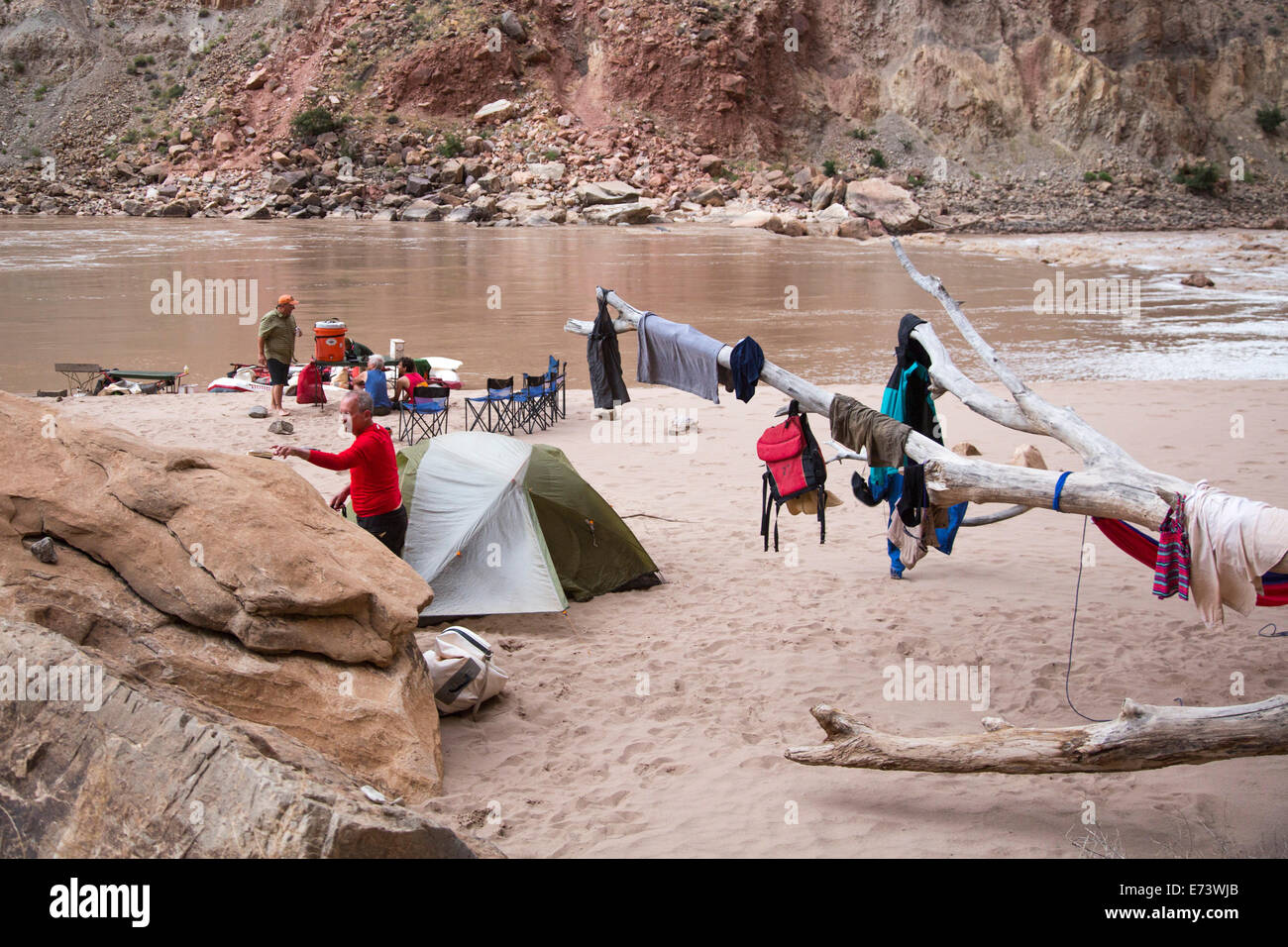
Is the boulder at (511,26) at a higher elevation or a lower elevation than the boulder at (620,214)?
higher

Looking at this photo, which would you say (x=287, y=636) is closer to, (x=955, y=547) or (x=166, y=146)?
(x=955, y=547)

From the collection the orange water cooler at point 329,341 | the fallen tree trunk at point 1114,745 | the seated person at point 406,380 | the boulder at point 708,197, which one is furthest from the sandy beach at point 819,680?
the boulder at point 708,197

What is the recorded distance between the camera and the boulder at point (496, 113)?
5494 centimetres

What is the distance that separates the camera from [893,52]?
59.3 m

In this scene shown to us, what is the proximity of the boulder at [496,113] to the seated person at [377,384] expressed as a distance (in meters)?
45.0

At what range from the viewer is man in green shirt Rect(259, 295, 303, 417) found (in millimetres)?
13844

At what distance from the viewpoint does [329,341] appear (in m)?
15.2

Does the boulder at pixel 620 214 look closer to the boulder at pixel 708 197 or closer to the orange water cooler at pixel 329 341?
the boulder at pixel 708 197

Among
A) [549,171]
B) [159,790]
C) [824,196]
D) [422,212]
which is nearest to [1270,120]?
[824,196]

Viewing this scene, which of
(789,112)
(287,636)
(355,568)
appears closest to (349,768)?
(287,636)

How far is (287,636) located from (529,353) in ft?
46.5

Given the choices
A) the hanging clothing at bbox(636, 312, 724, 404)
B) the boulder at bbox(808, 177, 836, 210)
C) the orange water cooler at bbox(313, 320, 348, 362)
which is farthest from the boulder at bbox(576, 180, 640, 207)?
Answer: the hanging clothing at bbox(636, 312, 724, 404)

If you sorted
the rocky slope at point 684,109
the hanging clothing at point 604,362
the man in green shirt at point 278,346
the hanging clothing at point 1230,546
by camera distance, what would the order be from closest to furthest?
the hanging clothing at point 1230,546
the hanging clothing at point 604,362
the man in green shirt at point 278,346
the rocky slope at point 684,109

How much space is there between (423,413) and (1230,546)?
1047 centimetres
